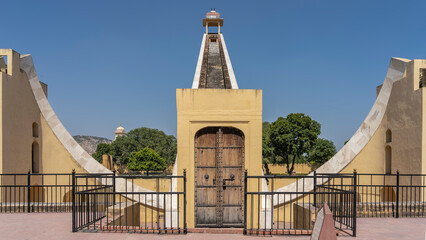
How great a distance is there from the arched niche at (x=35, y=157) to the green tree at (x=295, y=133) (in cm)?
2497

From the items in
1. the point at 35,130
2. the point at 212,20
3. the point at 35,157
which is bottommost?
the point at 35,157

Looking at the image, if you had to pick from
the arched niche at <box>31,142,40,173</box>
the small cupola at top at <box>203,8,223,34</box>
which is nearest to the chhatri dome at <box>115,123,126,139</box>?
the small cupola at top at <box>203,8,223,34</box>

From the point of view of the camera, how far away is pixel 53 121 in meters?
12.7

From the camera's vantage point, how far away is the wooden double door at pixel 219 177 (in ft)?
26.0

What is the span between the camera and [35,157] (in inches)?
497

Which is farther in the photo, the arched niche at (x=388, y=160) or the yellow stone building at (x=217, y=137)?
the arched niche at (x=388, y=160)

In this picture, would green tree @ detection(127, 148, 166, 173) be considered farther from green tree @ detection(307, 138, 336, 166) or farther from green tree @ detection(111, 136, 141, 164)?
green tree @ detection(307, 138, 336, 166)

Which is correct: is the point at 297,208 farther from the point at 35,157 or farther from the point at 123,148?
the point at 123,148

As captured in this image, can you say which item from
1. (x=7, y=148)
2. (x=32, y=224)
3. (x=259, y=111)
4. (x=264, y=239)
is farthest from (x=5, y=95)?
(x=264, y=239)

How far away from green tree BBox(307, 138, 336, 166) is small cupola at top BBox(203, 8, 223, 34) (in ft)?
81.1

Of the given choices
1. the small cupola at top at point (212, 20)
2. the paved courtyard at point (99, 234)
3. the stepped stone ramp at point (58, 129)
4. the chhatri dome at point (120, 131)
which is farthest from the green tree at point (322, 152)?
the chhatri dome at point (120, 131)

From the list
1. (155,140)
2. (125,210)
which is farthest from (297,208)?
(155,140)

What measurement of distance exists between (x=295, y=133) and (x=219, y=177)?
27293 mm

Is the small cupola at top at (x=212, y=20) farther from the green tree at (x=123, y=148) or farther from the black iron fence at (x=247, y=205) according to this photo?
the green tree at (x=123, y=148)
